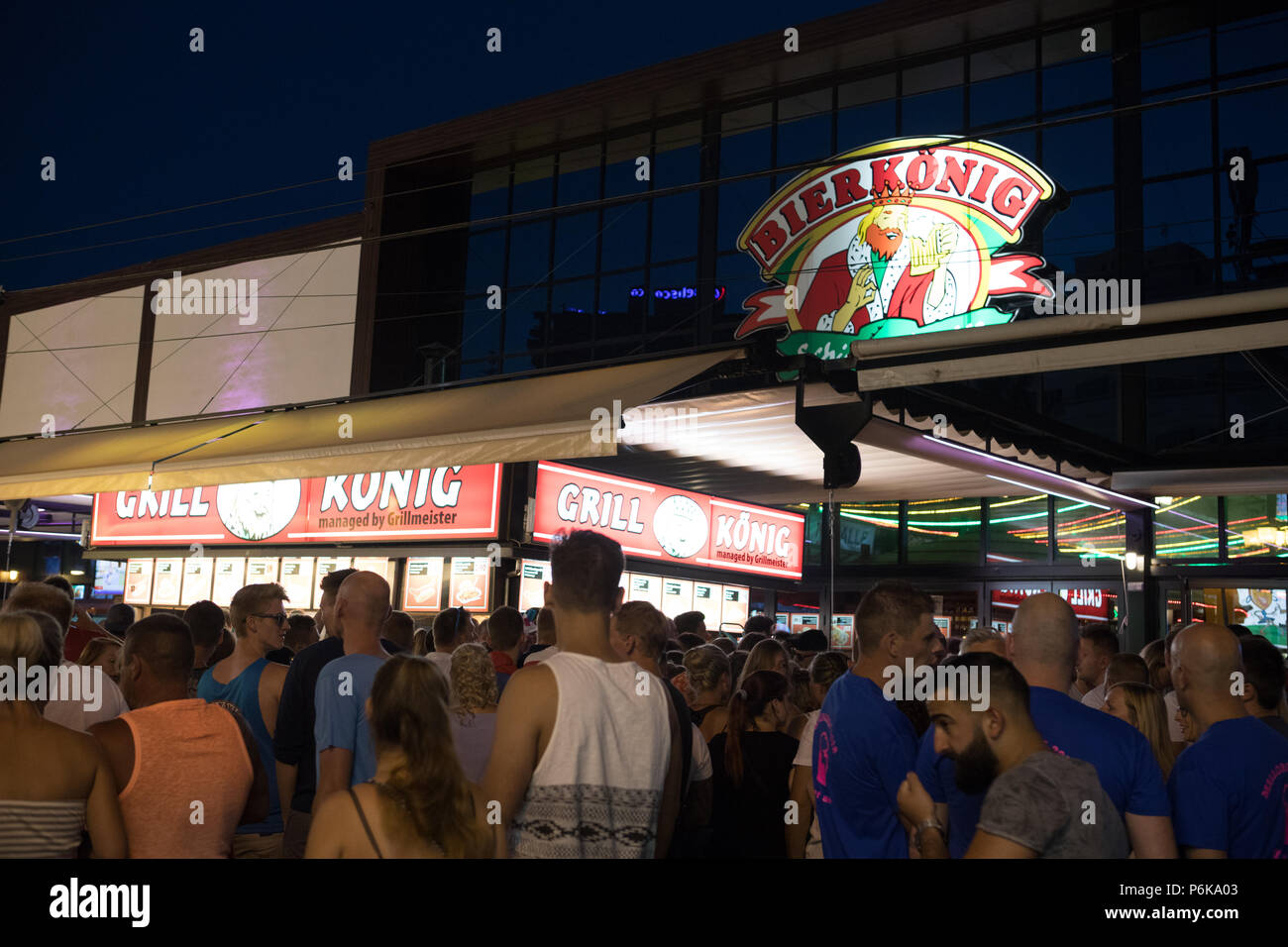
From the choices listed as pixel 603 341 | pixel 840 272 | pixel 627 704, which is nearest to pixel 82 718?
pixel 627 704

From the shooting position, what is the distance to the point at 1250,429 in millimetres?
16531

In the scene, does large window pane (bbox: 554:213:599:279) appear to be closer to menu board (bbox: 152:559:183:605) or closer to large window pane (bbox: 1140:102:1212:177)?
menu board (bbox: 152:559:183:605)

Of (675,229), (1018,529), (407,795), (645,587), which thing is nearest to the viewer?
(407,795)

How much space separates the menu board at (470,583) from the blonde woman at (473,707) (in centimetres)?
942

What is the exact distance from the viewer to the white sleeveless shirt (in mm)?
3422

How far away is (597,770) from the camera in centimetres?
349

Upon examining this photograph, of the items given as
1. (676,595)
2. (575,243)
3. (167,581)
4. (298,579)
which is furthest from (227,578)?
(575,243)

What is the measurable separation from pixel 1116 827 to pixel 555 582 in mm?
1940

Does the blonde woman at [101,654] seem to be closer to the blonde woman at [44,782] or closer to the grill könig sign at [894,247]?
the blonde woman at [44,782]

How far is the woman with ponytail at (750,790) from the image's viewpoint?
5547mm

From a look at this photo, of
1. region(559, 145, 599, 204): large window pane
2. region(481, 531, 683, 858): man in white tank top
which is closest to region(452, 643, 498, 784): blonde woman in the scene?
region(481, 531, 683, 858): man in white tank top

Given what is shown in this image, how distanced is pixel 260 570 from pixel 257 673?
1257 centimetres

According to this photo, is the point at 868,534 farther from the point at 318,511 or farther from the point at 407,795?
the point at 407,795

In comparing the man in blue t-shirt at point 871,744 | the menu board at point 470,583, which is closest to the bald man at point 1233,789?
the man in blue t-shirt at point 871,744
